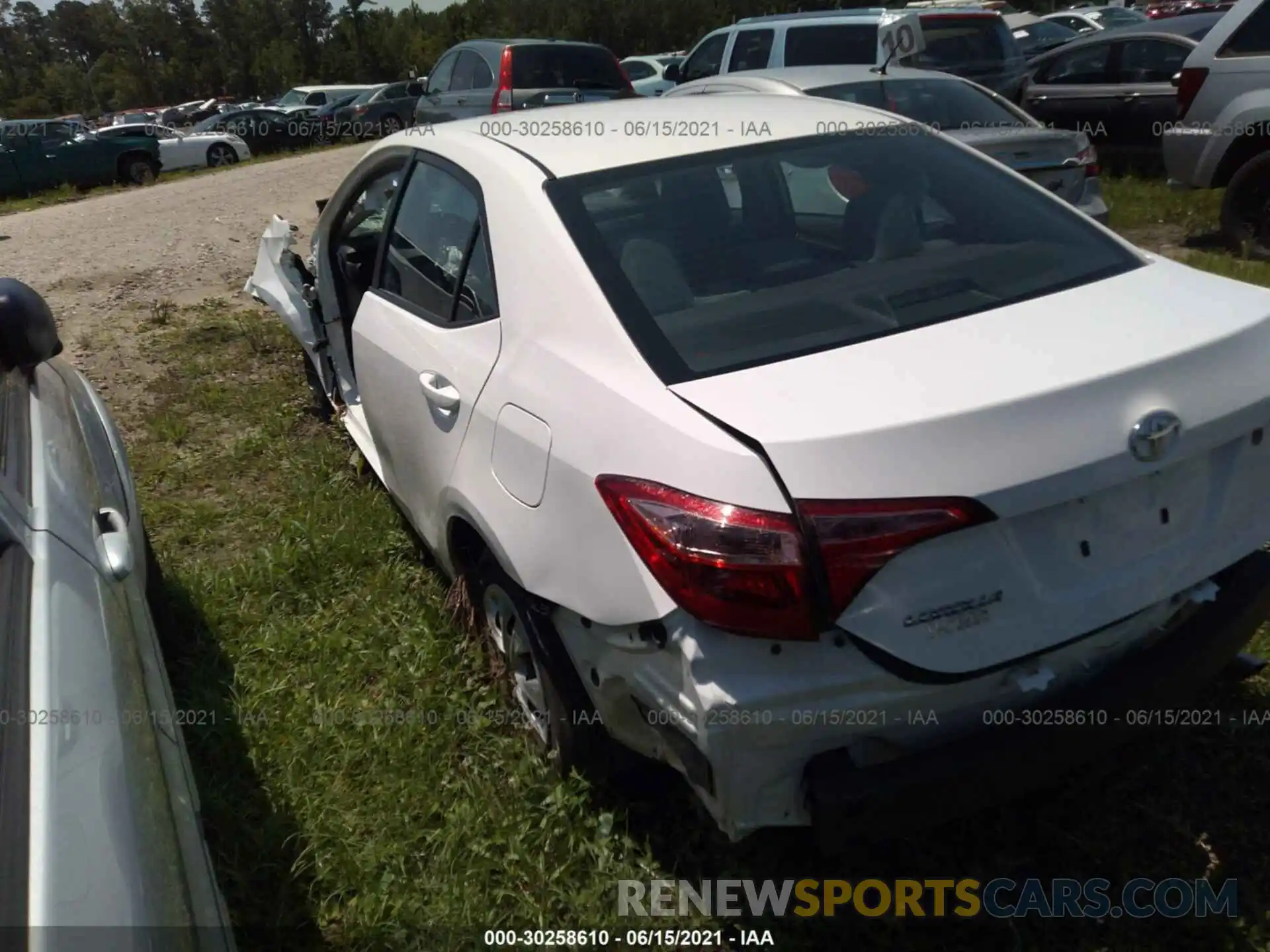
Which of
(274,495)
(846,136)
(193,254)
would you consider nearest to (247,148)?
(193,254)

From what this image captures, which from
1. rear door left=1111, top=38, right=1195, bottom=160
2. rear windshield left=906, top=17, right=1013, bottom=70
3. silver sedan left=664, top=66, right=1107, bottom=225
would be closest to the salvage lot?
silver sedan left=664, top=66, right=1107, bottom=225

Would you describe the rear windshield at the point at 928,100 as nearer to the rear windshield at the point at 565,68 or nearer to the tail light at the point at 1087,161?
the tail light at the point at 1087,161

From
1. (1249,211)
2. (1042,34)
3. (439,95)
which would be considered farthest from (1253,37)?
(1042,34)

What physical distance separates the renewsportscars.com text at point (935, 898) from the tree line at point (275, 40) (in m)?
42.5

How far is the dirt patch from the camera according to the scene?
23.6 ft

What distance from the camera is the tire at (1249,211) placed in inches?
278

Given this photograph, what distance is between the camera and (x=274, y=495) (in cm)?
474

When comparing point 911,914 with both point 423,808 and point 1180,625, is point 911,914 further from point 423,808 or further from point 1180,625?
point 423,808

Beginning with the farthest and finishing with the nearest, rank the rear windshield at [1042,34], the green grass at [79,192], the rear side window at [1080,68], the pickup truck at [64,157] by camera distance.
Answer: the rear windshield at [1042,34] < the pickup truck at [64,157] < the green grass at [79,192] < the rear side window at [1080,68]

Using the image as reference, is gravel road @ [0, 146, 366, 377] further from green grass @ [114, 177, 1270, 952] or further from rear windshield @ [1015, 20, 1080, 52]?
rear windshield @ [1015, 20, 1080, 52]

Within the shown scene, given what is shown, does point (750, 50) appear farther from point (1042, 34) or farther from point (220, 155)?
point (220, 155)

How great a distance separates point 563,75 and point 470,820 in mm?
10739

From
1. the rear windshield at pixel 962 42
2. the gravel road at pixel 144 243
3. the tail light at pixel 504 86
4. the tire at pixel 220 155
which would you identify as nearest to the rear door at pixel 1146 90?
the rear windshield at pixel 962 42

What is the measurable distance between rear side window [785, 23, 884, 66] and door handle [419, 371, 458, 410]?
7.61m
